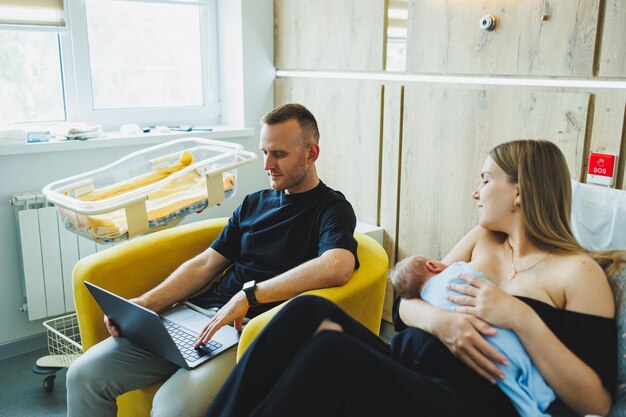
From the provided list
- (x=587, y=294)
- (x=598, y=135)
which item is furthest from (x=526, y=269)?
(x=598, y=135)

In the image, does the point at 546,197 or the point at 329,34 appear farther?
the point at 329,34

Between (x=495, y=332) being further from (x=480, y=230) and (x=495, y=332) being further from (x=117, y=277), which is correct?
(x=117, y=277)

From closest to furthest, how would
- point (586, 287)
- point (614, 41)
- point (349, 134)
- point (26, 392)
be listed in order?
point (586, 287) → point (614, 41) → point (26, 392) → point (349, 134)

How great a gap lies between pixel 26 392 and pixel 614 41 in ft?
8.93

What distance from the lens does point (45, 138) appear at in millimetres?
2934

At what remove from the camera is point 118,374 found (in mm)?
1911

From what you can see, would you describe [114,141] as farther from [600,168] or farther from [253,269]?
[600,168]

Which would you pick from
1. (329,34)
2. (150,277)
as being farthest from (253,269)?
(329,34)

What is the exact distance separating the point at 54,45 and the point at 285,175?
1.75 m

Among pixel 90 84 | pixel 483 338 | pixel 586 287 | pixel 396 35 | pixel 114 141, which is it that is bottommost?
pixel 483 338

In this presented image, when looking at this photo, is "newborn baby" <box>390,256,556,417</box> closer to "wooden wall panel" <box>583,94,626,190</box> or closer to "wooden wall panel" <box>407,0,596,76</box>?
"wooden wall panel" <box>583,94,626,190</box>

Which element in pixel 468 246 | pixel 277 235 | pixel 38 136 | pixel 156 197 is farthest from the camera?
pixel 38 136

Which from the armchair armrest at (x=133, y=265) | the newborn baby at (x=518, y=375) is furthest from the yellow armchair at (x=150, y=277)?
the newborn baby at (x=518, y=375)

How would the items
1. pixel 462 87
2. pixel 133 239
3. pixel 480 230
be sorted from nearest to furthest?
pixel 480 230, pixel 133 239, pixel 462 87
